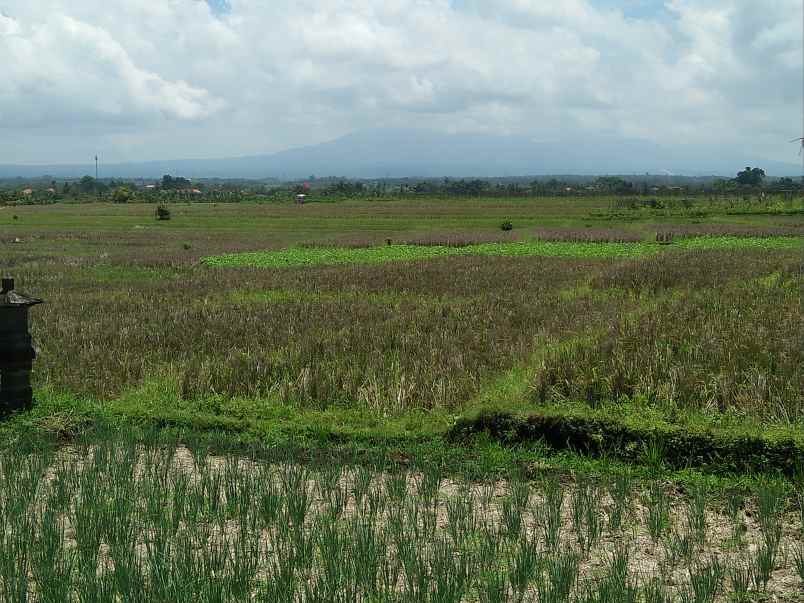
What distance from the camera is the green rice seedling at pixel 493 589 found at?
379cm

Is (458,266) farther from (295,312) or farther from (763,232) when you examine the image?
(763,232)

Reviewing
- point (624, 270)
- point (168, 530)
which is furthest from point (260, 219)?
point (168, 530)

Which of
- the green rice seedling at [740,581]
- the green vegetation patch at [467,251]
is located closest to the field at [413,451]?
the green rice seedling at [740,581]

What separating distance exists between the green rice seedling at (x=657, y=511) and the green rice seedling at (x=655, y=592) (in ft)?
2.46

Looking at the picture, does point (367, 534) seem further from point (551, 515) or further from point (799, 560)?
point (799, 560)

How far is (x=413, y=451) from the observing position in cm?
665

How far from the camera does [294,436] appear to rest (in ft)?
23.2

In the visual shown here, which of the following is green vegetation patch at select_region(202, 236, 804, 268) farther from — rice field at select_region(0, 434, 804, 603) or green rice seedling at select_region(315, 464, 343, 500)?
rice field at select_region(0, 434, 804, 603)

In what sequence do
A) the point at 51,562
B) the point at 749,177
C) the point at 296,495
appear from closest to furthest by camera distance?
the point at 51,562
the point at 296,495
the point at 749,177

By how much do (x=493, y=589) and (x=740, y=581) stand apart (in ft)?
4.85

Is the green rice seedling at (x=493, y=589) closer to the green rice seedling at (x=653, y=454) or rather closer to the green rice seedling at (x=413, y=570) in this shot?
the green rice seedling at (x=413, y=570)

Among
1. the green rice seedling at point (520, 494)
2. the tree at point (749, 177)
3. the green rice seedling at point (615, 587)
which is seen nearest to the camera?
the green rice seedling at point (615, 587)

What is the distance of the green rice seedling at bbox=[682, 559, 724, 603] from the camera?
148 inches

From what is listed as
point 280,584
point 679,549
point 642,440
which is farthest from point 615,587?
point 642,440
